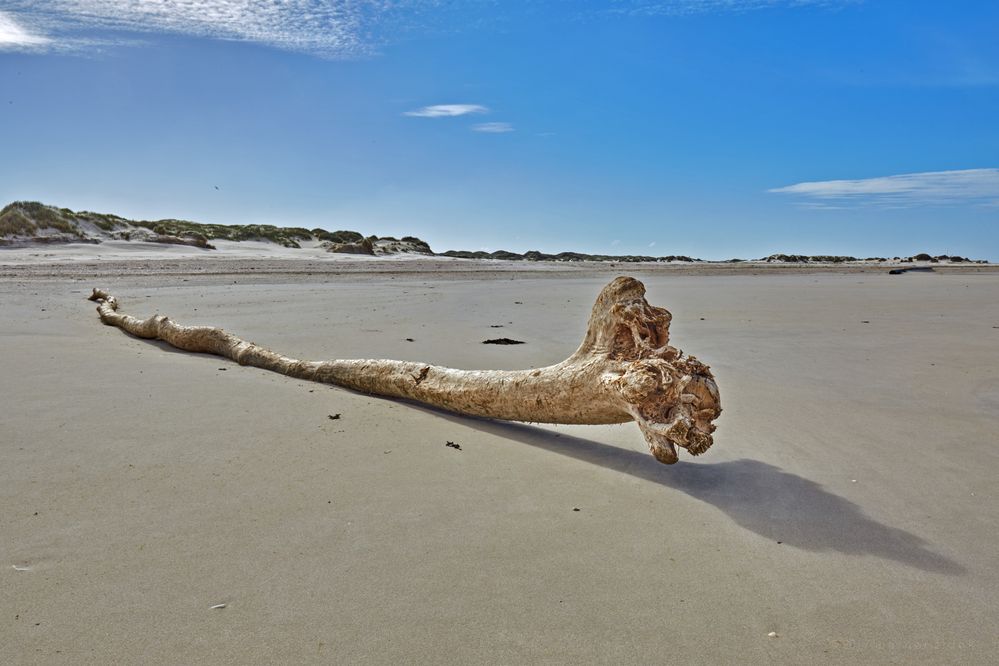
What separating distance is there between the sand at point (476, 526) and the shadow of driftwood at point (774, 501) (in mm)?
14

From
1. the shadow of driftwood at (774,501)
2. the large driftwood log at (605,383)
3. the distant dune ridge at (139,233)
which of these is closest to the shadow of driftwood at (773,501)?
the shadow of driftwood at (774,501)

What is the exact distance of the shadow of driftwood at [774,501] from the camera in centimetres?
232

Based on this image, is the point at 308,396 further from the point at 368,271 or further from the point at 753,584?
the point at 368,271

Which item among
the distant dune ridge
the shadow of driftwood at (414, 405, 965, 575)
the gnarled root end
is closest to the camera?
the shadow of driftwood at (414, 405, 965, 575)

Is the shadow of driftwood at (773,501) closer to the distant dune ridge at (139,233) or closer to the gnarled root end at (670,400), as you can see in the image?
the gnarled root end at (670,400)

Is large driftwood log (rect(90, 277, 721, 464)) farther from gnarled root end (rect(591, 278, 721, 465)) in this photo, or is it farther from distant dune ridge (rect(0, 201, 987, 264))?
distant dune ridge (rect(0, 201, 987, 264))

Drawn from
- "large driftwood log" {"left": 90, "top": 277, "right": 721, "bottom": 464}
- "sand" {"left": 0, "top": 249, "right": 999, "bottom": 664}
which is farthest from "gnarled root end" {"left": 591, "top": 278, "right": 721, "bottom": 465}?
"sand" {"left": 0, "top": 249, "right": 999, "bottom": 664}

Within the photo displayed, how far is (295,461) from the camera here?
3.09 meters

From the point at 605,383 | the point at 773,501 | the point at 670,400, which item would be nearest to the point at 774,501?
the point at 773,501

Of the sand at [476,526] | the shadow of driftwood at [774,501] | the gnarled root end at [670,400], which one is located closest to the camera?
the sand at [476,526]

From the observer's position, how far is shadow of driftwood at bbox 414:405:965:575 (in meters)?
2.32

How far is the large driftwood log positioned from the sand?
0.59 ft

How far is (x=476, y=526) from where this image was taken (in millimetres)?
2439

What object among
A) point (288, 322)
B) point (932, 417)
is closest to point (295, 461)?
point (932, 417)
